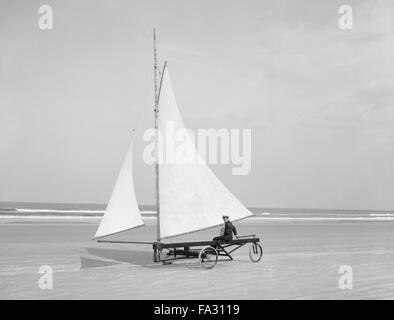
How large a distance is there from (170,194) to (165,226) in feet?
3.35

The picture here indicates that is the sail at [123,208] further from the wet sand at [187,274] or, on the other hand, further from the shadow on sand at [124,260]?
the wet sand at [187,274]

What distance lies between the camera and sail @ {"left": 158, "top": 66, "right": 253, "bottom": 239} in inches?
623

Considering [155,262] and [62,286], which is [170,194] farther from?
[62,286]

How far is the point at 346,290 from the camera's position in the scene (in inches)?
449

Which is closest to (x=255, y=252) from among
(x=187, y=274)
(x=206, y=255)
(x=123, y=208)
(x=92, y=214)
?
(x=206, y=255)

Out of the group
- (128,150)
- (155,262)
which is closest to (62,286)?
(155,262)

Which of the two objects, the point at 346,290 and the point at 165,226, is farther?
the point at 165,226
